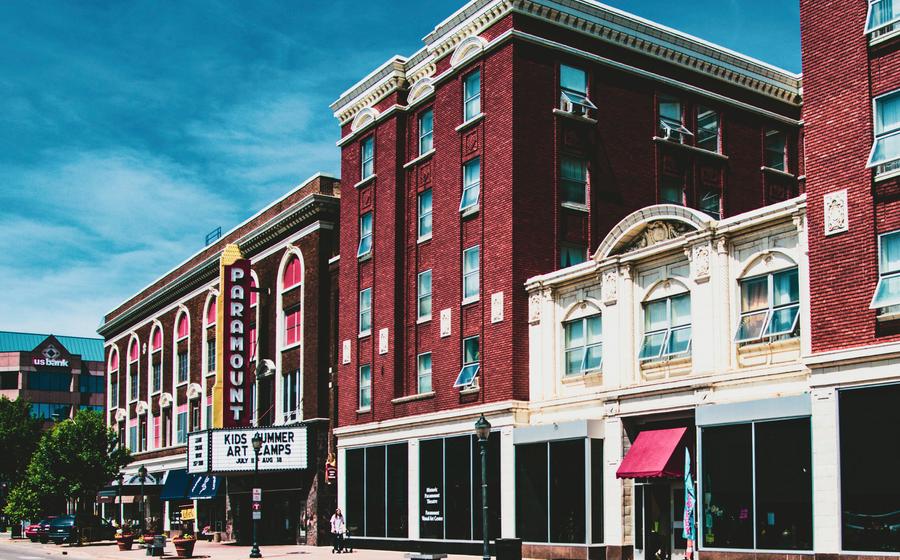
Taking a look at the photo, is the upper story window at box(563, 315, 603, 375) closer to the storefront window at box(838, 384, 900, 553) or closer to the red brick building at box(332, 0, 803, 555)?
the red brick building at box(332, 0, 803, 555)

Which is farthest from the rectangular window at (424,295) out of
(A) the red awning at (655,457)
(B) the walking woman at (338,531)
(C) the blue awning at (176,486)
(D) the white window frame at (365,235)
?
(C) the blue awning at (176,486)

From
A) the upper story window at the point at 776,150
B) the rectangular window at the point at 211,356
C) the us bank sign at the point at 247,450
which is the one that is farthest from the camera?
the rectangular window at the point at 211,356

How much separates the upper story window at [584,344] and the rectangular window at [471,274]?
4.69 metres

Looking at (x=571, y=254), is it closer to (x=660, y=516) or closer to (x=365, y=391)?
(x=660, y=516)

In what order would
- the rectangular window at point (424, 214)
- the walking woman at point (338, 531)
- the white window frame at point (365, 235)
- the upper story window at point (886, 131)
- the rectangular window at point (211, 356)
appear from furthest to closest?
the rectangular window at point (211, 356)
the white window frame at point (365, 235)
the rectangular window at point (424, 214)
the walking woman at point (338, 531)
the upper story window at point (886, 131)

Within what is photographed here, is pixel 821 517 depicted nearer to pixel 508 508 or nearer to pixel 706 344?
pixel 706 344

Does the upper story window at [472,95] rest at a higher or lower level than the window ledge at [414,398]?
higher

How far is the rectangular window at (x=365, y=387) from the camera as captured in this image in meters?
48.6

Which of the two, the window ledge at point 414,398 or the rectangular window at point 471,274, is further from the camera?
the window ledge at point 414,398

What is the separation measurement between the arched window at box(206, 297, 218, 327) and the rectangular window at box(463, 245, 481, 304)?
29.8 metres

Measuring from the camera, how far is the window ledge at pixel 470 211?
42222 mm

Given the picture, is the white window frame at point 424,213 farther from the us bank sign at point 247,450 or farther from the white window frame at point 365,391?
the us bank sign at point 247,450

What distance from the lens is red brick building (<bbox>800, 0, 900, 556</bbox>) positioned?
84.3 ft

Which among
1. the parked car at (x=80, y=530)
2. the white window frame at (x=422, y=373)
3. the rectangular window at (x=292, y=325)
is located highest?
the rectangular window at (x=292, y=325)
